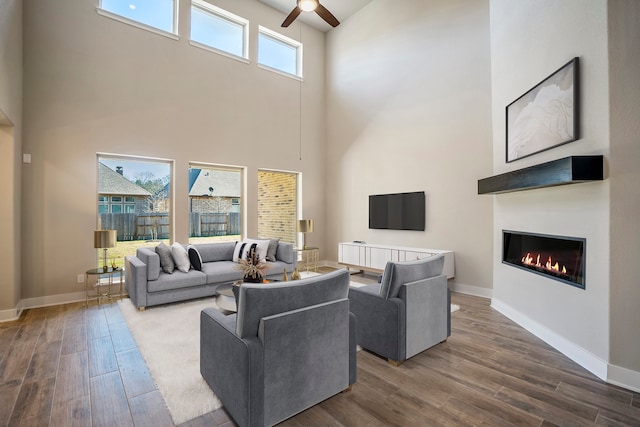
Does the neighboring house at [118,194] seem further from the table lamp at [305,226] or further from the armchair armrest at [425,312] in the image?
the armchair armrest at [425,312]

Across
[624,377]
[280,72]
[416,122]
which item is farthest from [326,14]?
[624,377]

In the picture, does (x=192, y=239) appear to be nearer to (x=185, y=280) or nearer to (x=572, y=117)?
(x=185, y=280)

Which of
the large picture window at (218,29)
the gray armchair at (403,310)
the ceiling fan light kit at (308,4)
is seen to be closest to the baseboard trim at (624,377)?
the gray armchair at (403,310)

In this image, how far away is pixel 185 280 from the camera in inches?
176

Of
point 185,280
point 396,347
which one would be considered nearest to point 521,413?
point 396,347

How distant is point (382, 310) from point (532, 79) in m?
3.12

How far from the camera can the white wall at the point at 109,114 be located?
4.49 meters

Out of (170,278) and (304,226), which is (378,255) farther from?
(170,278)

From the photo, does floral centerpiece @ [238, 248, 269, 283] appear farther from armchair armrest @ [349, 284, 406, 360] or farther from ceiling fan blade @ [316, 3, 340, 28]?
ceiling fan blade @ [316, 3, 340, 28]

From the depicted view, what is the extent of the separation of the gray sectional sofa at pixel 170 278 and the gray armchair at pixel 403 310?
1419mm

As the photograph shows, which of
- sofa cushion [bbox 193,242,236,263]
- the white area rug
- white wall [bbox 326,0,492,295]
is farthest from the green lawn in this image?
white wall [bbox 326,0,492,295]

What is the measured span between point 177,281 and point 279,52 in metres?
5.61

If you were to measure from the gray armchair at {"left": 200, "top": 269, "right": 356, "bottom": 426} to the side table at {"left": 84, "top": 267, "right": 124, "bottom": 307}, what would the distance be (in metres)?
3.37

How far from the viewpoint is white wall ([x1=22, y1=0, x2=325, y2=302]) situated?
14.7 ft
